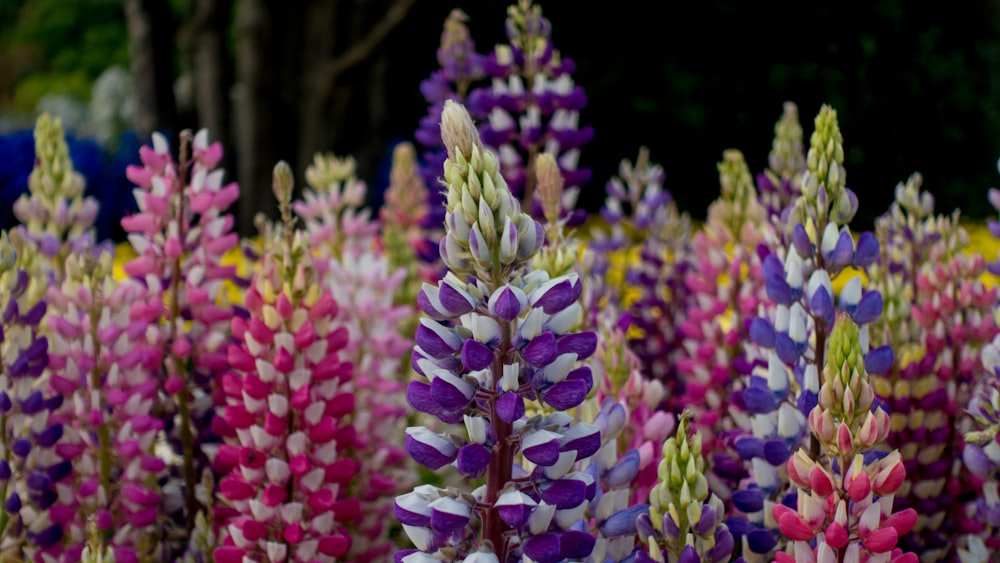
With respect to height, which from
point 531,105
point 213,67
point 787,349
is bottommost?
point 787,349

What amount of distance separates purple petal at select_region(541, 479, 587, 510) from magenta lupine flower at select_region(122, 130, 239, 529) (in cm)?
65

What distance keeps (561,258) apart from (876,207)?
14.9 feet

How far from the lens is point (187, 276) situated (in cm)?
142

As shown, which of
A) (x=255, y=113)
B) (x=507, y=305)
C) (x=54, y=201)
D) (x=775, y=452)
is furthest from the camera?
(x=255, y=113)

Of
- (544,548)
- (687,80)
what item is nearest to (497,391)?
(544,548)

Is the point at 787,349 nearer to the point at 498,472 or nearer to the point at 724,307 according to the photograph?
the point at 498,472

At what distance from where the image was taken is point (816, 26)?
5.59m

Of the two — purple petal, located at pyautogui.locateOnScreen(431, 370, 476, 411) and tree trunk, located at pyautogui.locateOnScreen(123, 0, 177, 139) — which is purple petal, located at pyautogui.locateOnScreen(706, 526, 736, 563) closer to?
purple petal, located at pyautogui.locateOnScreen(431, 370, 476, 411)

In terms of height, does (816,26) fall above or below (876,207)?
above

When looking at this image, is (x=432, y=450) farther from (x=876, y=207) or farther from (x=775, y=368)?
(x=876, y=207)

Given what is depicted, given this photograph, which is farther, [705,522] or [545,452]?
[705,522]

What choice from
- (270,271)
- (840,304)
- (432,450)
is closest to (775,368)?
(840,304)

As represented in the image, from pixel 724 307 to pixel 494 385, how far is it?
95 cm

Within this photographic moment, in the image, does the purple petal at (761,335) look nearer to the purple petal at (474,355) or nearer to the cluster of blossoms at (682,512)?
the cluster of blossoms at (682,512)
